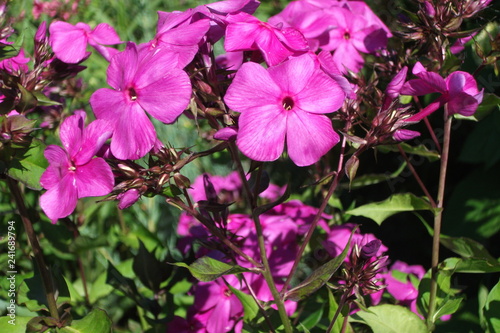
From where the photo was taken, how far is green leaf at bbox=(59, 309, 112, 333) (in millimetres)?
926

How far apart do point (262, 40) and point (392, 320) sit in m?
0.55

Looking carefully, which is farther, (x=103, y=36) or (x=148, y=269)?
(x=148, y=269)

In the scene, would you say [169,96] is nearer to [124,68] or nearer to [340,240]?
[124,68]

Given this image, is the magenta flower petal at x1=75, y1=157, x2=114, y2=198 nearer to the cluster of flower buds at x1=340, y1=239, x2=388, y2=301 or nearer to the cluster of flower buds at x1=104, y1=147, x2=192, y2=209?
the cluster of flower buds at x1=104, y1=147, x2=192, y2=209

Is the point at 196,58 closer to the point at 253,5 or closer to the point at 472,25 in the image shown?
the point at 253,5

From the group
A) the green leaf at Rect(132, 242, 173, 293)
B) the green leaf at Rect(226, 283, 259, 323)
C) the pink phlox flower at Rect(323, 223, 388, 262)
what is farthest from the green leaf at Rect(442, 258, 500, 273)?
the green leaf at Rect(132, 242, 173, 293)

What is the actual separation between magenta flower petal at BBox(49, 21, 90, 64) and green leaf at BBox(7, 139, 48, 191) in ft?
0.53

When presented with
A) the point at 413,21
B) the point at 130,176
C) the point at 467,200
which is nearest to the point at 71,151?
the point at 130,176

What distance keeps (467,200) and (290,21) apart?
0.92 m

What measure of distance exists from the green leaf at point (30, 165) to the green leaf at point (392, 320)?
583mm

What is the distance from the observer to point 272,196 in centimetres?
142

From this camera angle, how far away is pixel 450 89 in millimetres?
840

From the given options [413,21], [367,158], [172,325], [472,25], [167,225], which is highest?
[413,21]

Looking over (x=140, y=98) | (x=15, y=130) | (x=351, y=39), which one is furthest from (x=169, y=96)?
(x=351, y=39)
